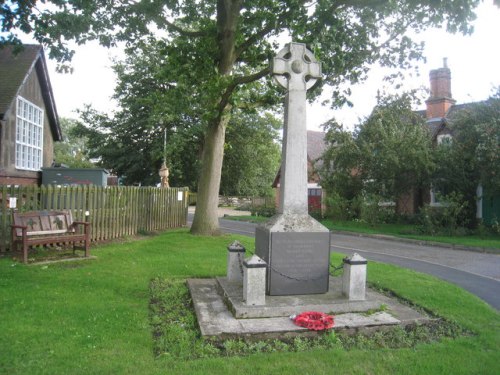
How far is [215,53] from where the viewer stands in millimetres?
14664

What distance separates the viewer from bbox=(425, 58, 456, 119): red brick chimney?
27141 mm

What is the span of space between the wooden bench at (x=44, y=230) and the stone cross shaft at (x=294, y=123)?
5.78 m

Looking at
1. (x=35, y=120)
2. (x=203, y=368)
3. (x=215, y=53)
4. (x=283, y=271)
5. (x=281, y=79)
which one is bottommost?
(x=203, y=368)

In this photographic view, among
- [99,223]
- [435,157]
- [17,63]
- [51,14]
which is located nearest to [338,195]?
[435,157]

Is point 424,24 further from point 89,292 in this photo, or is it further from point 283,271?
point 89,292

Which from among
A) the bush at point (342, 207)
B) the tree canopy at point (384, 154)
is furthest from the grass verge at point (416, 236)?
the tree canopy at point (384, 154)

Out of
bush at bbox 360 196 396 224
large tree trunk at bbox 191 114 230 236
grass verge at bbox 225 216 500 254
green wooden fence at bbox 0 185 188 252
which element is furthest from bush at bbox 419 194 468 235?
green wooden fence at bbox 0 185 188 252

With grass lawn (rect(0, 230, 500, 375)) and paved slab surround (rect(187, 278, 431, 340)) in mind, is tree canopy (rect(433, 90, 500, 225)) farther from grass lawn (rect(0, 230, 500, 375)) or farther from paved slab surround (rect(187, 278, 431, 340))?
paved slab surround (rect(187, 278, 431, 340))

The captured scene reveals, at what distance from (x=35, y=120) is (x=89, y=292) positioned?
51.2 feet

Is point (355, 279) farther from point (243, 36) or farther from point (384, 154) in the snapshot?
point (384, 154)

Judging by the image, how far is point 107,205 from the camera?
44.3ft

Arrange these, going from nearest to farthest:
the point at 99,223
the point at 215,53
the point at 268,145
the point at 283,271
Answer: the point at 283,271
the point at 99,223
the point at 215,53
the point at 268,145

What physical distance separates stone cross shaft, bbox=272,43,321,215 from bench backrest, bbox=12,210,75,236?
21.0 ft

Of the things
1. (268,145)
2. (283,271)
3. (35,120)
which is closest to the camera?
(283,271)
